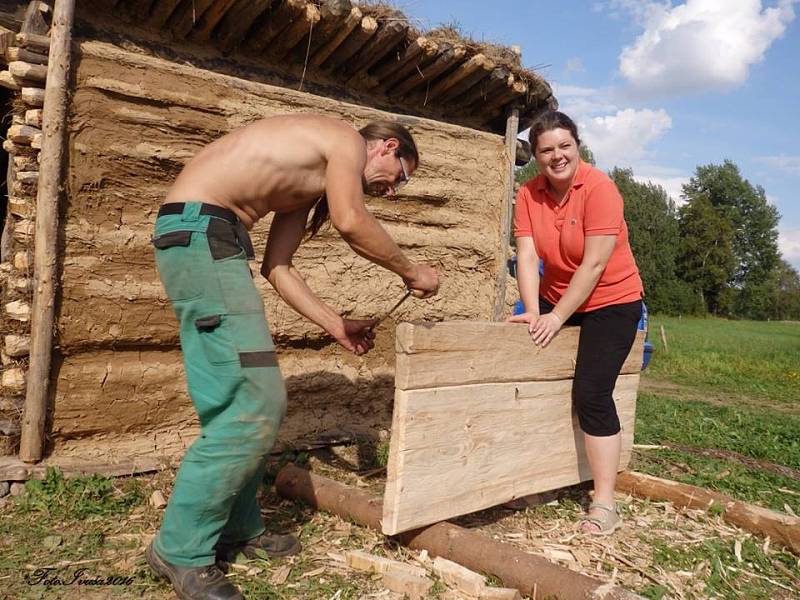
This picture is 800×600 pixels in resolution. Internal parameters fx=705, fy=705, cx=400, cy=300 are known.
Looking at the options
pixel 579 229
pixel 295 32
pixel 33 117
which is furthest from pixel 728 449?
pixel 33 117

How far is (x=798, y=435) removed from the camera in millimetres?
6629

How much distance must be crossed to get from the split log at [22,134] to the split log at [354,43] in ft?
6.98

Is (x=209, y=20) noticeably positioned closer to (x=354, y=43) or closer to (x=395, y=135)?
(x=354, y=43)

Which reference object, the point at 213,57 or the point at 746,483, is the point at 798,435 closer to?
the point at 746,483

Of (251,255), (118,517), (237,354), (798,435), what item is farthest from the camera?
(798,435)

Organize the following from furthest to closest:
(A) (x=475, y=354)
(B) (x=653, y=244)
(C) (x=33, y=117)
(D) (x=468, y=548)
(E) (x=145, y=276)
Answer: (B) (x=653, y=244) → (E) (x=145, y=276) → (C) (x=33, y=117) → (A) (x=475, y=354) → (D) (x=468, y=548)

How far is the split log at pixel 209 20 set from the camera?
452 cm

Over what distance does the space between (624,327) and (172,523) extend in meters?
2.47

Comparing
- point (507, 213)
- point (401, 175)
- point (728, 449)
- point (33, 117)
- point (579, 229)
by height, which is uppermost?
point (33, 117)

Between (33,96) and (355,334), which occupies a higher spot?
(33,96)

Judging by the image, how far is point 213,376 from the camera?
112 inches

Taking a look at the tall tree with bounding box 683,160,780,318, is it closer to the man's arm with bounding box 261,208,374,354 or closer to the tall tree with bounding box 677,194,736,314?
the tall tree with bounding box 677,194,736,314

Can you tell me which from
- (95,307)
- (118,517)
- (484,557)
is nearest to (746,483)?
(484,557)

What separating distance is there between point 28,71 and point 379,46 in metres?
2.37
